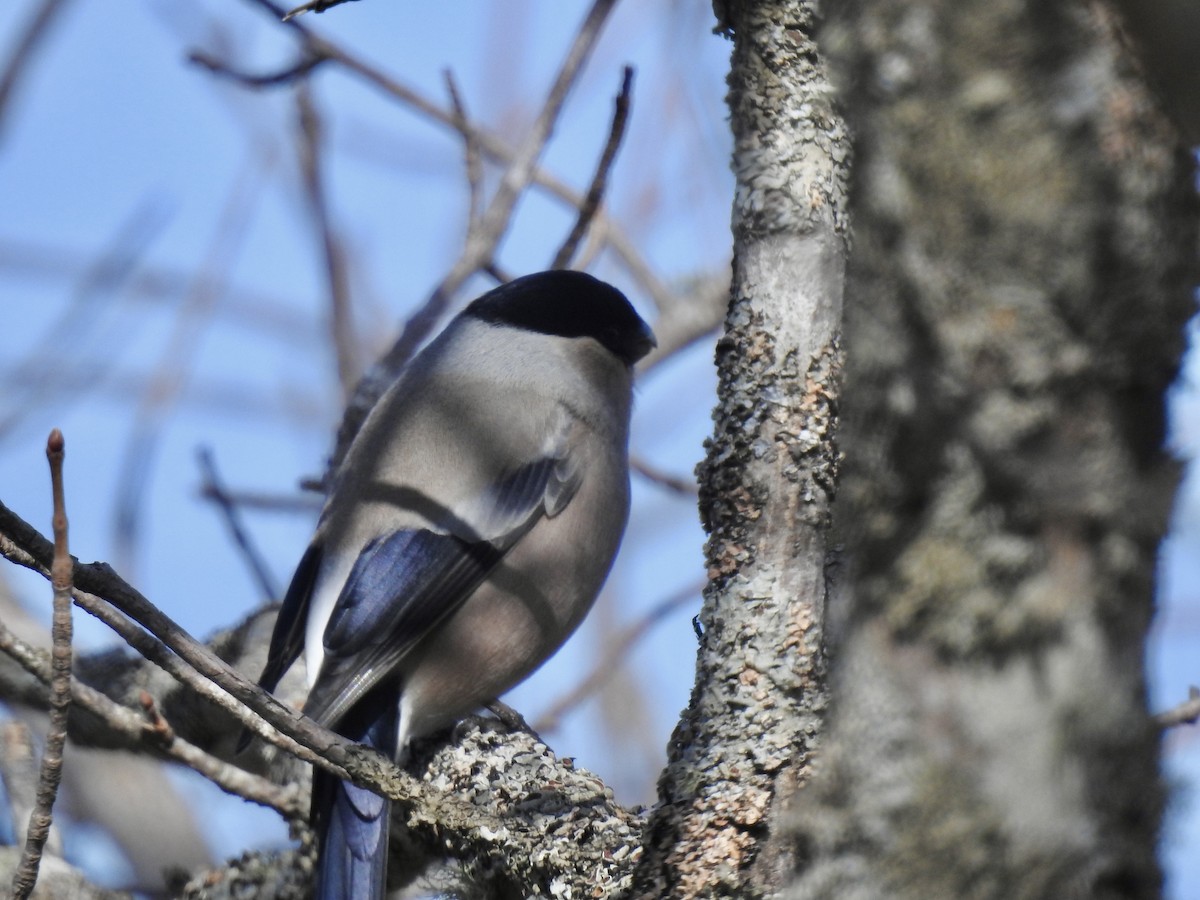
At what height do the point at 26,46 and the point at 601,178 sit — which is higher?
the point at 26,46

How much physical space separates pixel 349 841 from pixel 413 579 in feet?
2.57

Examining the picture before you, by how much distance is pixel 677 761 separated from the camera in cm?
179

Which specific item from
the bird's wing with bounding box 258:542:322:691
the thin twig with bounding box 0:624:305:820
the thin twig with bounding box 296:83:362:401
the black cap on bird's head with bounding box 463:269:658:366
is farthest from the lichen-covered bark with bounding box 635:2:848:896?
the thin twig with bounding box 296:83:362:401

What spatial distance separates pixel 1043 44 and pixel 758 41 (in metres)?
1.09

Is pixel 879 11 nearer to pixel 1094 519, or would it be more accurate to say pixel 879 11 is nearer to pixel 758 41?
pixel 1094 519

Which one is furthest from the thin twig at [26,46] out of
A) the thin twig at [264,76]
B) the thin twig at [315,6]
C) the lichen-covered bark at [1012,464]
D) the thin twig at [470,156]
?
the lichen-covered bark at [1012,464]

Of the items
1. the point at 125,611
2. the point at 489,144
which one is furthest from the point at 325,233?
the point at 125,611

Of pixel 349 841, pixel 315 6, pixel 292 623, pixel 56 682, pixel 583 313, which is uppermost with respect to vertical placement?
pixel 583 313

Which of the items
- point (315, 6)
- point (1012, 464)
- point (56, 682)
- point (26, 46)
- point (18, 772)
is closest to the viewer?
point (1012, 464)

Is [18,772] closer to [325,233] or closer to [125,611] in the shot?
[125,611]

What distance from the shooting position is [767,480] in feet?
6.00

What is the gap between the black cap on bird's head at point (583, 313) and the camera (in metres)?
4.20

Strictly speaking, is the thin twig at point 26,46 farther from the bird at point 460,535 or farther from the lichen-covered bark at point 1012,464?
the lichen-covered bark at point 1012,464

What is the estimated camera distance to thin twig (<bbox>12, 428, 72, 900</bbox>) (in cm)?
142
